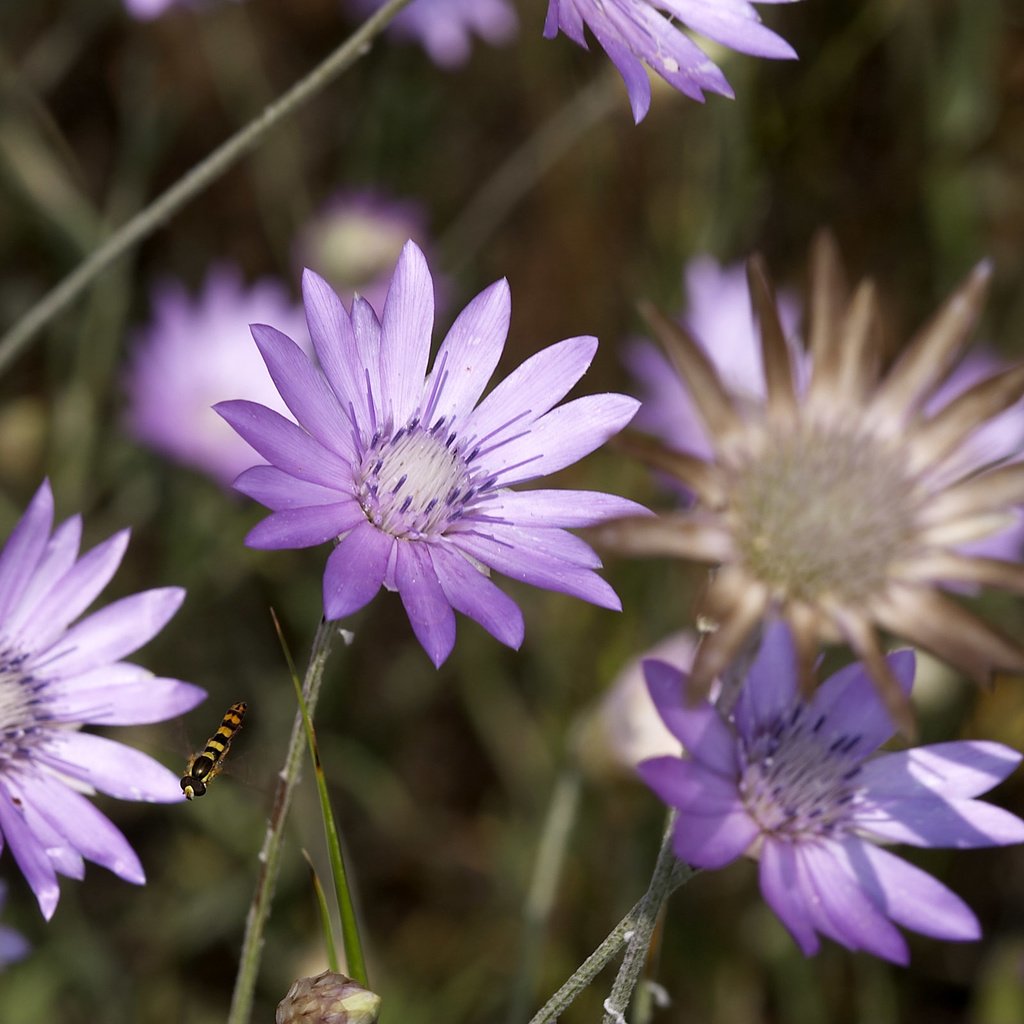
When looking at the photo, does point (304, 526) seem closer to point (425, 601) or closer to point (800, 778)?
point (425, 601)

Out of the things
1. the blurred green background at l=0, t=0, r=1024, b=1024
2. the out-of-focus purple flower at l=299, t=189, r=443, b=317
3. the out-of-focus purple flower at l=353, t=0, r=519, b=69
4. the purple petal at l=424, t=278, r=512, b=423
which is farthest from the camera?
the out-of-focus purple flower at l=353, t=0, r=519, b=69

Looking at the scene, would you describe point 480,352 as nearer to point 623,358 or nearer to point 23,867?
point 23,867

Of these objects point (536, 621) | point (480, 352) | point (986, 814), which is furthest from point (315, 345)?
point (536, 621)

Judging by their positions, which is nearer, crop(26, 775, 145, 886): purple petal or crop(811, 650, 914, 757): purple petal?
crop(26, 775, 145, 886): purple petal

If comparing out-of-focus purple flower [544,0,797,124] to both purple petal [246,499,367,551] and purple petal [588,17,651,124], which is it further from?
purple petal [246,499,367,551]

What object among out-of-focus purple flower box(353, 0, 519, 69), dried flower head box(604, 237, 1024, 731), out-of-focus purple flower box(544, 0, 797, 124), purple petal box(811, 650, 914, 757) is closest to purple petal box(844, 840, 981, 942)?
purple petal box(811, 650, 914, 757)

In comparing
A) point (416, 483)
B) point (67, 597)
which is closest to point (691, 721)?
point (416, 483)

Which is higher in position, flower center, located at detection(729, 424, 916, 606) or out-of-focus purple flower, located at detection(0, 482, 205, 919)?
flower center, located at detection(729, 424, 916, 606)
